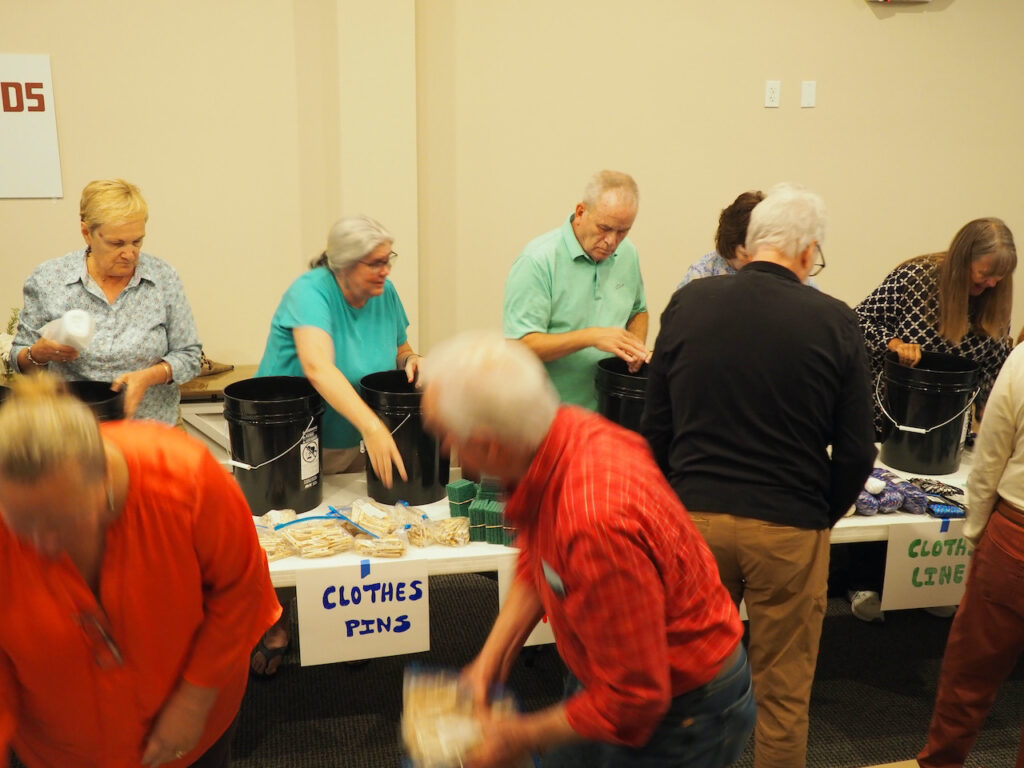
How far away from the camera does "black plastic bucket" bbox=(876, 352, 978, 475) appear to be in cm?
246

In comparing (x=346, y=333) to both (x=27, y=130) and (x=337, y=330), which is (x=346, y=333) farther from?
(x=27, y=130)

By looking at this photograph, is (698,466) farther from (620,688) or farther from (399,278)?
(399,278)

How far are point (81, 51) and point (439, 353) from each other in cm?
342

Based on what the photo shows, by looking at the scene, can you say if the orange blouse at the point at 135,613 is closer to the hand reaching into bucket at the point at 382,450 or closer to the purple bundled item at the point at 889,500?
the hand reaching into bucket at the point at 382,450

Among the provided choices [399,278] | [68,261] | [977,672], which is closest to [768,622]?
[977,672]

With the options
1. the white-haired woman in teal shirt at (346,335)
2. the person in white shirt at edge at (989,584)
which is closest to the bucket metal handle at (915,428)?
the person in white shirt at edge at (989,584)

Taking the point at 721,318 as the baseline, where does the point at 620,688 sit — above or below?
below

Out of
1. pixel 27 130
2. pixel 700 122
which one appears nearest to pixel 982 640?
pixel 700 122

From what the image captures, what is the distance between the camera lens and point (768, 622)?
1.92 meters

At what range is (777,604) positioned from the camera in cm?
192

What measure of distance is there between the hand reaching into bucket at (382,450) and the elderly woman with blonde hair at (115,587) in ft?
2.56

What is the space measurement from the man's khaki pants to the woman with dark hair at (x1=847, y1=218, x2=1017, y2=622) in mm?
966

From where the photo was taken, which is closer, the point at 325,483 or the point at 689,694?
the point at 689,694

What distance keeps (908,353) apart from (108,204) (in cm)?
234
